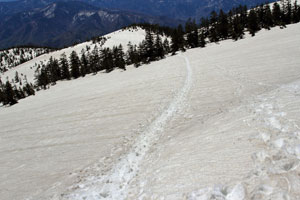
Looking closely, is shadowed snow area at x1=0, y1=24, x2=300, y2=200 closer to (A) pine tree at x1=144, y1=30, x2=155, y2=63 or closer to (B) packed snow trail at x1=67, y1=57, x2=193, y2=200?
(B) packed snow trail at x1=67, y1=57, x2=193, y2=200

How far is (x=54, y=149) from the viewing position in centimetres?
952

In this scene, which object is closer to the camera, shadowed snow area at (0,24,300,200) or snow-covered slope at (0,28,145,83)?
shadowed snow area at (0,24,300,200)

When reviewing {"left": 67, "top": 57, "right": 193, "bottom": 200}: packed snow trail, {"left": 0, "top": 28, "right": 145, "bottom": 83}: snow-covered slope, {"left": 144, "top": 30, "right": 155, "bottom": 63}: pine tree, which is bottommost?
{"left": 67, "top": 57, "right": 193, "bottom": 200}: packed snow trail

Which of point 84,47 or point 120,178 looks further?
point 84,47

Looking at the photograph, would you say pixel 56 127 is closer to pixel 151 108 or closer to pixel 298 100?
pixel 151 108

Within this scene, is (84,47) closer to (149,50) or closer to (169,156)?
(149,50)

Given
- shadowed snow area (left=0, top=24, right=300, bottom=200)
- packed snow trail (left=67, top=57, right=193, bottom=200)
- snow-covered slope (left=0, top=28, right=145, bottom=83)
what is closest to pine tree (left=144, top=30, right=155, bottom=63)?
shadowed snow area (left=0, top=24, right=300, bottom=200)

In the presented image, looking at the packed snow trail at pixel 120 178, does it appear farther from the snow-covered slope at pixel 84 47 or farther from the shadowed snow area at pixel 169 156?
the snow-covered slope at pixel 84 47

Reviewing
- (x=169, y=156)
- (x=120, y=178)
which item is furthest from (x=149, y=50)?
(x=120, y=178)

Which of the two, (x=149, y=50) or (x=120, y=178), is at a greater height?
(x=149, y=50)

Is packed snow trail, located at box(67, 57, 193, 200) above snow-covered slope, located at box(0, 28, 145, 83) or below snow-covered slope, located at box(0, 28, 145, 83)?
below

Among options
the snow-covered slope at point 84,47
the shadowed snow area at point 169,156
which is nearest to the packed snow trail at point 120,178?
the shadowed snow area at point 169,156

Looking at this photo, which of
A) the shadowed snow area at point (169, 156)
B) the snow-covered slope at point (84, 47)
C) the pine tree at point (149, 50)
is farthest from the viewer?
the snow-covered slope at point (84, 47)

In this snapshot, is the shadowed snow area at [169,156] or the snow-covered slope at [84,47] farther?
the snow-covered slope at [84,47]
